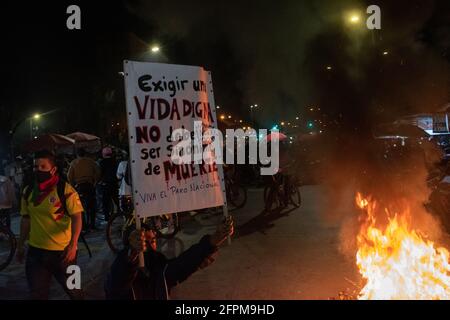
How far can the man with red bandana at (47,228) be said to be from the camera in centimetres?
390

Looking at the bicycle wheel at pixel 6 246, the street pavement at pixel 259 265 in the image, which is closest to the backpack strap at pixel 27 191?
the street pavement at pixel 259 265

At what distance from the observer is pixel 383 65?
72.3 feet

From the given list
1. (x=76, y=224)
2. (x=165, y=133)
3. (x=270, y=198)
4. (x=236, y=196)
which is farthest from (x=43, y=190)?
(x=236, y=196)

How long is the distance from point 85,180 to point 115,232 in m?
1.82

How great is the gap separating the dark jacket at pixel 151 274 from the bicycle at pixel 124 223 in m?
4.37

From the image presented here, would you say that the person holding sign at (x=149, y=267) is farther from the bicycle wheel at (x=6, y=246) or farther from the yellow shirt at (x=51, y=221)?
the bicycle wheel at (x=6, y=246)

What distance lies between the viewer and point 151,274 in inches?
123

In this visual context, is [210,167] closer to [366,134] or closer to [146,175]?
[146,175]

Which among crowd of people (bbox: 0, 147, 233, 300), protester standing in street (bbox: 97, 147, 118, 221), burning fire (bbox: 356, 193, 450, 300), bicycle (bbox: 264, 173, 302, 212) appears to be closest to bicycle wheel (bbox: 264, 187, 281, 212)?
bicycle (bbox: 264, 173, 302, 212)

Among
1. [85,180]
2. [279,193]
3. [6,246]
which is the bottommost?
[6,246]

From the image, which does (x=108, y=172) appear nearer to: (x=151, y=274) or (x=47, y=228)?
(x=47, y=228)

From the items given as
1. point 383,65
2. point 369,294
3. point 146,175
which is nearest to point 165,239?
point 369,294
